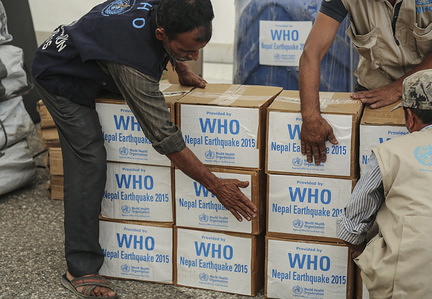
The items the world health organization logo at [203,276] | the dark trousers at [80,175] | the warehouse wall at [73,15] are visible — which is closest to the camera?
the dark trousers at [80,175]

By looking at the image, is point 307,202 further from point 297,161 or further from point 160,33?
point 160,33

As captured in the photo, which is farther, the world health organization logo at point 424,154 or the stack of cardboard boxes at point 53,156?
the stack of cardboard boxes at point 53,156

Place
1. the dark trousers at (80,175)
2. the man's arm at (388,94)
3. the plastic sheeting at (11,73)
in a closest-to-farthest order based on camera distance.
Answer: the man's arm at (388,94), the dark trousers at (80,175), the plastic sheeting at (11,73)

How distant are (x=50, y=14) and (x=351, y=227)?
606cm

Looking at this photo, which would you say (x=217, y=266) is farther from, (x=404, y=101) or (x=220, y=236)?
(x=404, y=101)

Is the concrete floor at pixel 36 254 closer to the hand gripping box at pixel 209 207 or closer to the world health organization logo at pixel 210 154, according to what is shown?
the hand gripping box at pixel 209 207

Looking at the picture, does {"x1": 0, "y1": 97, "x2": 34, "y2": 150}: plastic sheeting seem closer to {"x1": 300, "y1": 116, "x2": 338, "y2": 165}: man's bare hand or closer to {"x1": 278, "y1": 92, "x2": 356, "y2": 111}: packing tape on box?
{"x1": 278, "y1": 92, "x2": 356, "y2": 111}: packing tape on box

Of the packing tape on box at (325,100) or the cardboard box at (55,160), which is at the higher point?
the packing tape on box at (325,100)

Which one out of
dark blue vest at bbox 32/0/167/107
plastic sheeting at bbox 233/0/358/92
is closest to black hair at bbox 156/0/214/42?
dark blue vest at bbox 32/0/167/107

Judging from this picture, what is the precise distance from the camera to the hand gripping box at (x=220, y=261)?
9.46 ft

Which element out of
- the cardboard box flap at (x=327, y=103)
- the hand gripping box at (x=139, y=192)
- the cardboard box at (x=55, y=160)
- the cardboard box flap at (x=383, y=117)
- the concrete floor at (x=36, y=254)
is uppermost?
the cardboard box flap at (x=327, y=103)

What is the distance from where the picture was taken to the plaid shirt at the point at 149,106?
2.53 meters

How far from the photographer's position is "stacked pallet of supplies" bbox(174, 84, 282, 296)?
2.74 meters

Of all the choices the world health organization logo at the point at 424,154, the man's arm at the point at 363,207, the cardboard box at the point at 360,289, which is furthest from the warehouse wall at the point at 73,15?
the world health organization logo at the point at 424,154
